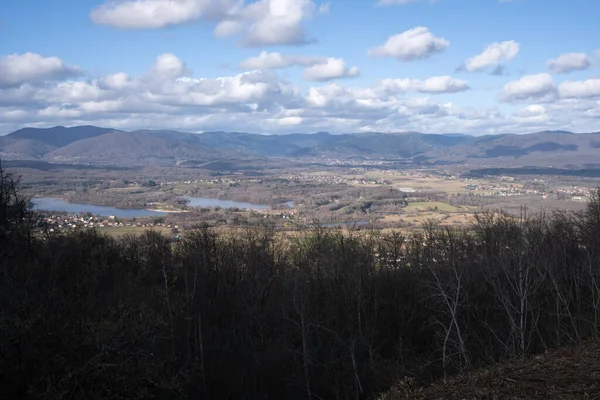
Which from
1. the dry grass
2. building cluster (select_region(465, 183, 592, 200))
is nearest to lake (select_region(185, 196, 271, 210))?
building cluster (select_region(465, 183, 592, 200))

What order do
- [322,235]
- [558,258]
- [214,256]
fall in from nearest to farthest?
1. [558,258]
2. [214,256]
3. [322,235]

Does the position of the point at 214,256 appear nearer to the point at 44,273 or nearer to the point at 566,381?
the point at 44,273

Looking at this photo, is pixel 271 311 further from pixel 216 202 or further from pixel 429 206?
pixel 216 202

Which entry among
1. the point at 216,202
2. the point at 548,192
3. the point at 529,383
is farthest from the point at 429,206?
the point at 529,383

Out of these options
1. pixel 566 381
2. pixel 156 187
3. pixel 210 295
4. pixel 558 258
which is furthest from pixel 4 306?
pixel 156 187

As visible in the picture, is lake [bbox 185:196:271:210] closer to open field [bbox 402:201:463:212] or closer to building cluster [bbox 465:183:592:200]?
open field [bbox 402:201:463:212]

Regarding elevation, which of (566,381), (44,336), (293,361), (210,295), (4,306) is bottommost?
(293,361)
